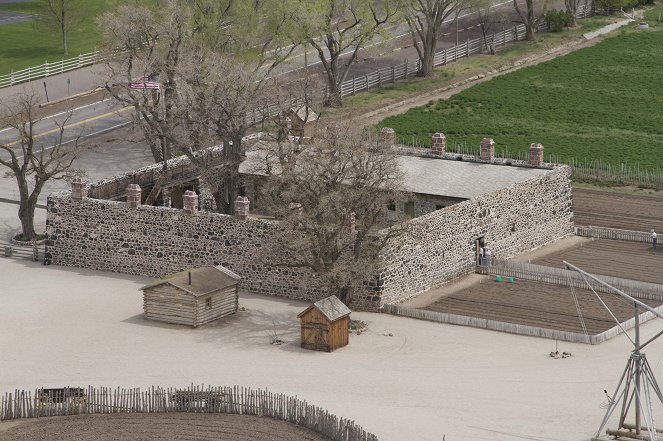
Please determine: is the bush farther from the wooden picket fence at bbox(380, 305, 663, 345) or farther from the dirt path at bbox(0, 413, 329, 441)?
the dirt path at bbox(0, 413, 329, 441)

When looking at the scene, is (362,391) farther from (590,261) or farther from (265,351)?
(590,261)

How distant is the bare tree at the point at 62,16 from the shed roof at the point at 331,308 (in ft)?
177

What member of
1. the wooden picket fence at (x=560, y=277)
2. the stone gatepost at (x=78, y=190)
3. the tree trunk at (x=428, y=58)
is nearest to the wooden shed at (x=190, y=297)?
the stone gatepost at (x=78, y=190)

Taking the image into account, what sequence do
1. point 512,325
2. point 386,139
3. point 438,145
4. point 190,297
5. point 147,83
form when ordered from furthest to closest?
1. point 438,145
2. point 147,83
3. point 386,139
4. point 190,297
5. point 512,325

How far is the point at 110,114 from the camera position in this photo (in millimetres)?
102500

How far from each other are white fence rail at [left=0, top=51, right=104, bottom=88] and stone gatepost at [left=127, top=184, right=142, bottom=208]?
31.9 metres

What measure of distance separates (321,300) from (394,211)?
13655 millimetres

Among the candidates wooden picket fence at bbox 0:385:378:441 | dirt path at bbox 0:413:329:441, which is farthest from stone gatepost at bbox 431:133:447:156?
dirt path at bbox 0:413:329:441

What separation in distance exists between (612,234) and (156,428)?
1209 inches

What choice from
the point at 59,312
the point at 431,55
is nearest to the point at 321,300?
the point at 59,312

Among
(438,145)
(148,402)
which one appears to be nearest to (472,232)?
(438,145)

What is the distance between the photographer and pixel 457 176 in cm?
8069

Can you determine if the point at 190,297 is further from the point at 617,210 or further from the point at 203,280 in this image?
the point at 617,210

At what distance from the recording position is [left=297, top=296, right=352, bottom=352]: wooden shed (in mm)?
65938
